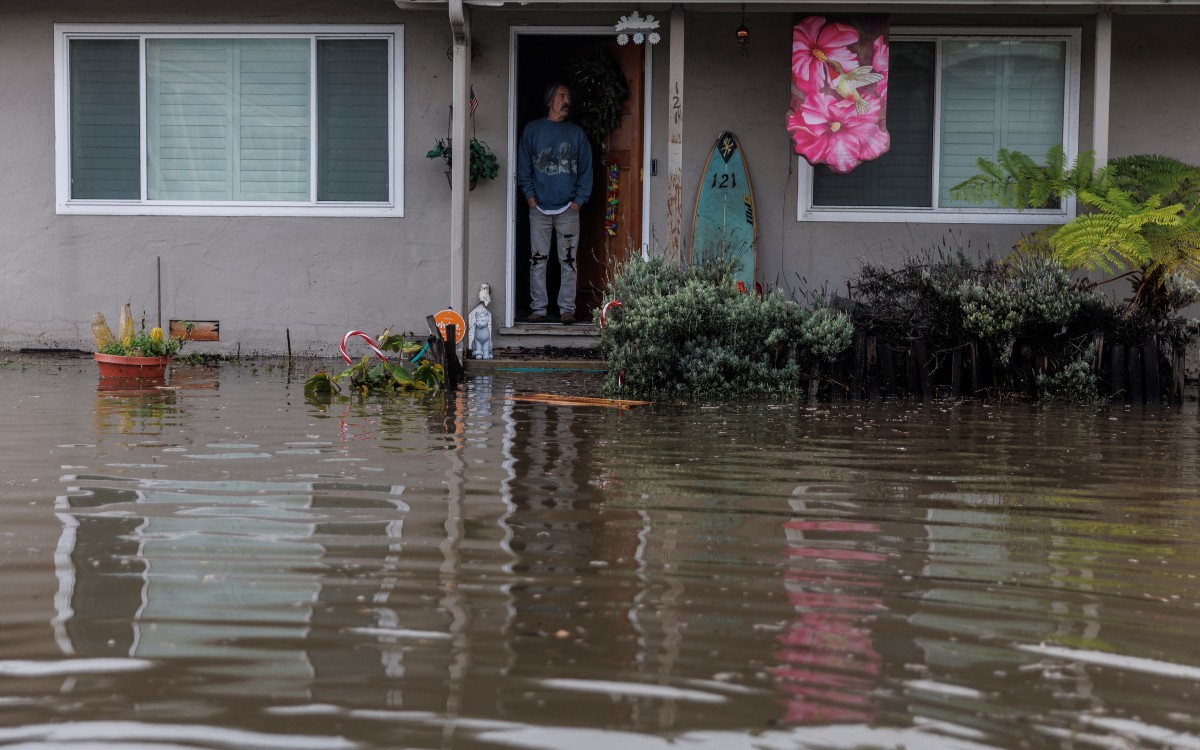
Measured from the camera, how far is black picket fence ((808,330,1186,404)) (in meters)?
9.77

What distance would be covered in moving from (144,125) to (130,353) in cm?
314

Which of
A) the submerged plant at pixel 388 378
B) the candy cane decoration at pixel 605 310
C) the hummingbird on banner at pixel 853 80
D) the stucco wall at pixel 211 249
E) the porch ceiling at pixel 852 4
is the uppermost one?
the porch ceiling at pixel 852 4

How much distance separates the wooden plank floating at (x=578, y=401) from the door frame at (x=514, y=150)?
266cm

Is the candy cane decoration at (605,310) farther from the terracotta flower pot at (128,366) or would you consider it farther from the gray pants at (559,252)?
the terracotta flower pot at (128,366)

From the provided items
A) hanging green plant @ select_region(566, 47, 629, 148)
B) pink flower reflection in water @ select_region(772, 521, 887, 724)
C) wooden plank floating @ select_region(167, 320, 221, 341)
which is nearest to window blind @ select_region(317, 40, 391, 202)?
wooden plank floating @ select_region(167, 320, 221, 341)

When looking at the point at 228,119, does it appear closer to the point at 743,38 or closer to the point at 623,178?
the point at 623,178

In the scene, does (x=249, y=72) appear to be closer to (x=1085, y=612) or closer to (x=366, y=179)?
(x=366, y=179)

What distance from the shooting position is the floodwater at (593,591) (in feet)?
10.0

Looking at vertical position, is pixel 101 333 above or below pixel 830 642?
above

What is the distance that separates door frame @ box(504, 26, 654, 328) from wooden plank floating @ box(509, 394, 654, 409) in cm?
266

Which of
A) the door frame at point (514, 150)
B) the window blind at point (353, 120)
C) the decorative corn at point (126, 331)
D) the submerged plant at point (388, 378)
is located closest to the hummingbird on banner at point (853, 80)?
the door frame at point (514, 150)

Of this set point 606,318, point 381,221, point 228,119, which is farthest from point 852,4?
point 228,119

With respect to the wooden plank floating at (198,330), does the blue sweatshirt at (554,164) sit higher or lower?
→ higher

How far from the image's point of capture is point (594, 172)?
44.4 ft
